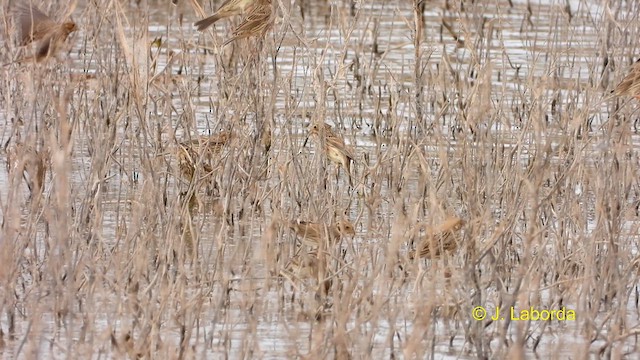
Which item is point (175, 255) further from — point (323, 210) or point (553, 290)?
point (553, 290)

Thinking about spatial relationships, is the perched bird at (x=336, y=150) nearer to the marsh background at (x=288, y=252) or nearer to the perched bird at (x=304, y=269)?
the marsh background at (x=288, y=252)

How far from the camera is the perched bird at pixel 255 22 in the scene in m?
5.18

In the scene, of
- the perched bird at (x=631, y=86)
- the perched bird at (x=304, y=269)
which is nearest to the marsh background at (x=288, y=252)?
the perched bird at (x=304, y=269)

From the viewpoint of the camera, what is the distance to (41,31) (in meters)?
5.14

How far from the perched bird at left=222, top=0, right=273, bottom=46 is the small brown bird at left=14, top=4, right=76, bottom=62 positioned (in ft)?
2.15

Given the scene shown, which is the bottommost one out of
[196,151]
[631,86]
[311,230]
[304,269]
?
[304,269]

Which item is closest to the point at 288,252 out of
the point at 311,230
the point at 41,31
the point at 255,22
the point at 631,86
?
the point at 311,230

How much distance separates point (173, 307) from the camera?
14.0ft

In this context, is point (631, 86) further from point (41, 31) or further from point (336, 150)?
point (41, 31)

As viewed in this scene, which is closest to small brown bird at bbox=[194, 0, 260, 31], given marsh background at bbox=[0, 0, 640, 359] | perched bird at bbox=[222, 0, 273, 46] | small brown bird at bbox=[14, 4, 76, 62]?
perched bird at bbox=[222, 0, 273, 46]

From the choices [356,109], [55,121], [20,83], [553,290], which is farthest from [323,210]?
[356,109]

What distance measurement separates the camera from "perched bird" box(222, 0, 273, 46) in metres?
5.18

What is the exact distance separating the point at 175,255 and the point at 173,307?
745mm

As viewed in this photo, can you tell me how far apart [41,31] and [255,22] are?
0.84 meters
